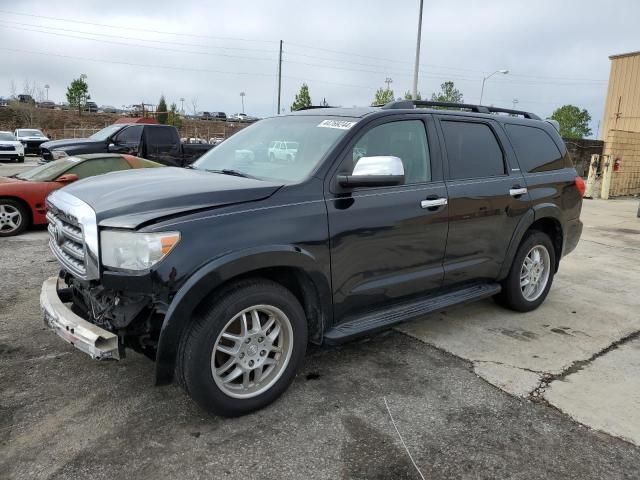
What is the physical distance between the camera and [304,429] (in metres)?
2.93

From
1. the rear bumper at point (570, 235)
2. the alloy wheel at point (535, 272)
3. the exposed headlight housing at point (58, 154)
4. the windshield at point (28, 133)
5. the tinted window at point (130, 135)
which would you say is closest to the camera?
the alloy wheel at point (535, 272)

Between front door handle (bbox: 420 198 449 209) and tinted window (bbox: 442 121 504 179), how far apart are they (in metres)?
0.27

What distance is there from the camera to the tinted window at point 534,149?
4723 millimetres

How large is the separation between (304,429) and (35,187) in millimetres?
7111

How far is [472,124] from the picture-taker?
4344 millimetres

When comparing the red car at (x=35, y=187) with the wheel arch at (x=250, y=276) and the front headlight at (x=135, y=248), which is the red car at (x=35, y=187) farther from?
the wheel arch at (x=250, y=276)

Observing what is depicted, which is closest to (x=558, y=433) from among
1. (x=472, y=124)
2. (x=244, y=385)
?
(x=244, y=385)

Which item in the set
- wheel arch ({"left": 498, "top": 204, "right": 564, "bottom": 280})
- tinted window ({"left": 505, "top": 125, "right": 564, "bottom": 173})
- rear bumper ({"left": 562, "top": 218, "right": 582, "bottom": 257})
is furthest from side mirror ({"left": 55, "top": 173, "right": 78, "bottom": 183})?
rear bumper ({"left": 562, "top": 218, "right": 582, "bottom": 257})

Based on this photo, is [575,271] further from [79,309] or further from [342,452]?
[79,309]

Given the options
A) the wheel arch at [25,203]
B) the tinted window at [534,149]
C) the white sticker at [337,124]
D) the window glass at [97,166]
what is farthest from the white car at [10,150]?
the tinted window at [534,149]

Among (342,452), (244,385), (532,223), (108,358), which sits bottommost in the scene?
(342,452)

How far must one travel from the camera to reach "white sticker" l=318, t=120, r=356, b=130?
3.52m

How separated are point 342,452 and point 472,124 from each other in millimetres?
2899

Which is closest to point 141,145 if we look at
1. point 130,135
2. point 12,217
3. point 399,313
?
point 130,135
